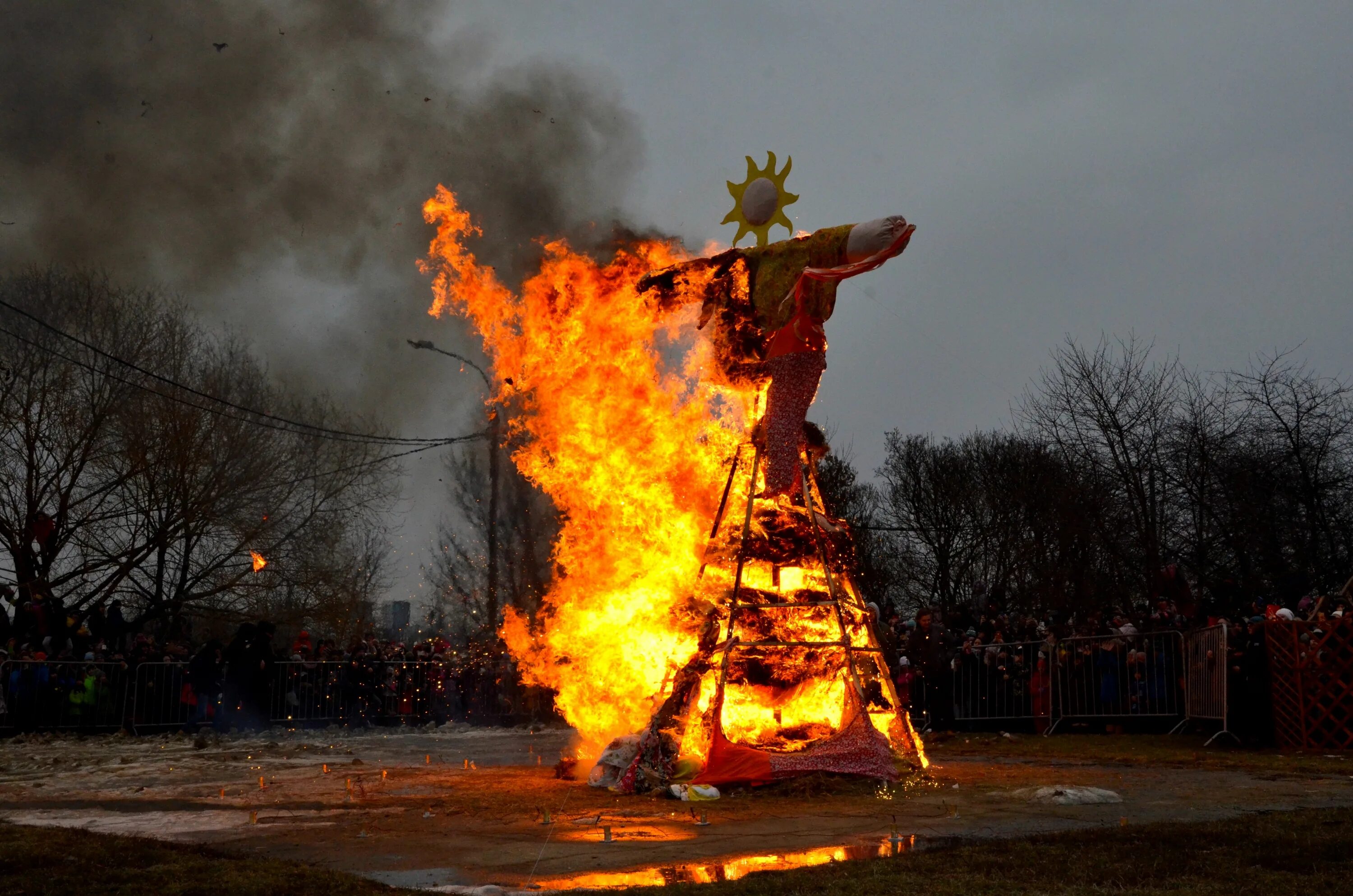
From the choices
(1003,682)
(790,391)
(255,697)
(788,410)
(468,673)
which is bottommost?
(255,697)

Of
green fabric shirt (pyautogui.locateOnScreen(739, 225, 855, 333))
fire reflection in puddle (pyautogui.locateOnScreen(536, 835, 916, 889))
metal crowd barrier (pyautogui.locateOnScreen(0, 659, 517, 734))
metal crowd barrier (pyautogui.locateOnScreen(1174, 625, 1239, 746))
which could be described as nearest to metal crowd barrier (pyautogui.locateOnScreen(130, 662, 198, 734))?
metal crowd barrier (pyautogui.locateOnScreen(0, 659, 517, 734))

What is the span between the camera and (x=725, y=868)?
579cm

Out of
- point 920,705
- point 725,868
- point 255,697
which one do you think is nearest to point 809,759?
point 725,868

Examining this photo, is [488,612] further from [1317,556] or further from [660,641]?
[1317,556]

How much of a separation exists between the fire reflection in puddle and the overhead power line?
17.4 meters

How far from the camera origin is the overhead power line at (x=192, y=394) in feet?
69.1

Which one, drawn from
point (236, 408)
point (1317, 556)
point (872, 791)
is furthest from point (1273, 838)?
point (236, 408)

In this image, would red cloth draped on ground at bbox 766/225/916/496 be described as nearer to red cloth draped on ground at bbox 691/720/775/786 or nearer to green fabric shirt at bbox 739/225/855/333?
green fabric shirt at bbox 739/225/855/333

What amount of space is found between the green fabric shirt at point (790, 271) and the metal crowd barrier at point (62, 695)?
523 inches

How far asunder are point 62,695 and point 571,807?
12678 millimetres

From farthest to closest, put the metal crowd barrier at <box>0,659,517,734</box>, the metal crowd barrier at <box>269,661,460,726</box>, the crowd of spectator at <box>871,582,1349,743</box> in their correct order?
1. the metal crowd barrier at <box>269,661,460,726</box>
2. the metal crowd barrier at <box>0,659,517,734</box>
3. the crowd of spectator at <box>871,582,1349,743</box>

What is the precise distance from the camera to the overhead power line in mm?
21062

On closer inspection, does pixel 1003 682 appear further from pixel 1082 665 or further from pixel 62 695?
pixel 62 695

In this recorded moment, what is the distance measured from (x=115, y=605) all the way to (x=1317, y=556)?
2324cm
